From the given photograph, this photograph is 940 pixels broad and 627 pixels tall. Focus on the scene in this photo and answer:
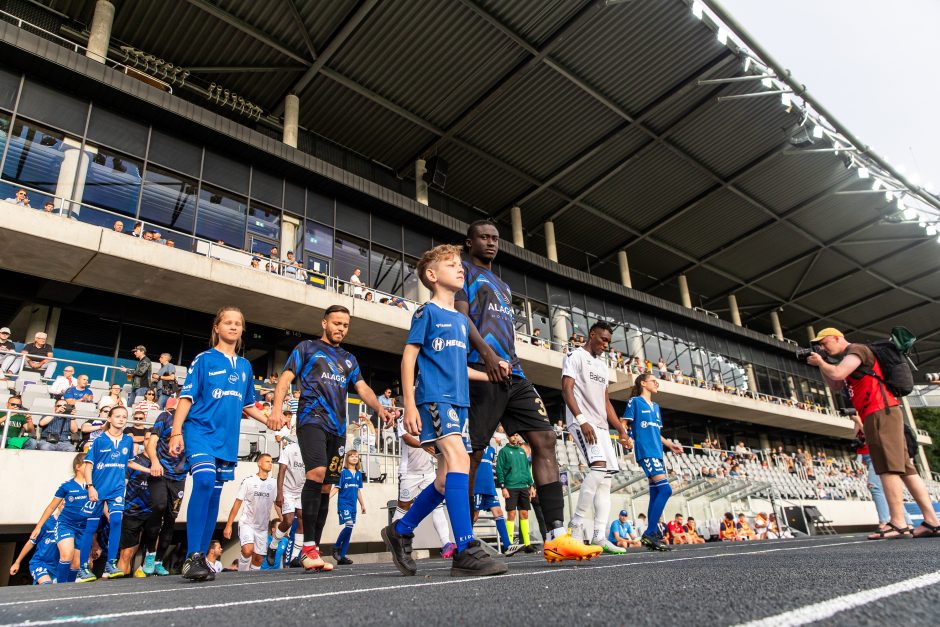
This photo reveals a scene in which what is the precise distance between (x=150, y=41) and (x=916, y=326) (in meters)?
45.3

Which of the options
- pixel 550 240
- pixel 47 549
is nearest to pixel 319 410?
pixel 47 549

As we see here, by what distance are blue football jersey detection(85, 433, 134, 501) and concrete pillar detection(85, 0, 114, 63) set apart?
37.4ft

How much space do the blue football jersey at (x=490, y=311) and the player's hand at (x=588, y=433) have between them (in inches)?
38.7

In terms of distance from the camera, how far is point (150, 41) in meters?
16.4

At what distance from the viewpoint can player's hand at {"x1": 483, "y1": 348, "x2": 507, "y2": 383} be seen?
3.55 metres

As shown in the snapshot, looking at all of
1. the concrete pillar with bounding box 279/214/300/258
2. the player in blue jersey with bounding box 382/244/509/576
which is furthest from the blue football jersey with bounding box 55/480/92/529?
the concrete pillar with bounding box 279/214/300/258

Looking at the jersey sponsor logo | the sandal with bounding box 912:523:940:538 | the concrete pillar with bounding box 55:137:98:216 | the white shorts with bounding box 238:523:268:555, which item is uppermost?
the concrete pillar with bounding box 55:137:98:216

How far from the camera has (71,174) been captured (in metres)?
12.8

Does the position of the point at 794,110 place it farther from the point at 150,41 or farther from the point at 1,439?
the point at 1,439

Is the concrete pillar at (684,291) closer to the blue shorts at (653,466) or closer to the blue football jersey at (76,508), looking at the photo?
the blue shorts at (653,466)

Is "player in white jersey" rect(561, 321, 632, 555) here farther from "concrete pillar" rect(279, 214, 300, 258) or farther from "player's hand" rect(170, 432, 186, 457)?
"concrete pillar" rect(279, 214, 300, 258)

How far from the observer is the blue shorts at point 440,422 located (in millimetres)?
3164

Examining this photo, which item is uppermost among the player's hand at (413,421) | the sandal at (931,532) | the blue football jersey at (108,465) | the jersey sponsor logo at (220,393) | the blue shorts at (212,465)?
the jersey sponsor logo at (220,393)

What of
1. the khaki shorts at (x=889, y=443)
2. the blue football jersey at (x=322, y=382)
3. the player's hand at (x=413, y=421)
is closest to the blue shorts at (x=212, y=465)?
the blue football jersey at (x=322, y=382)
